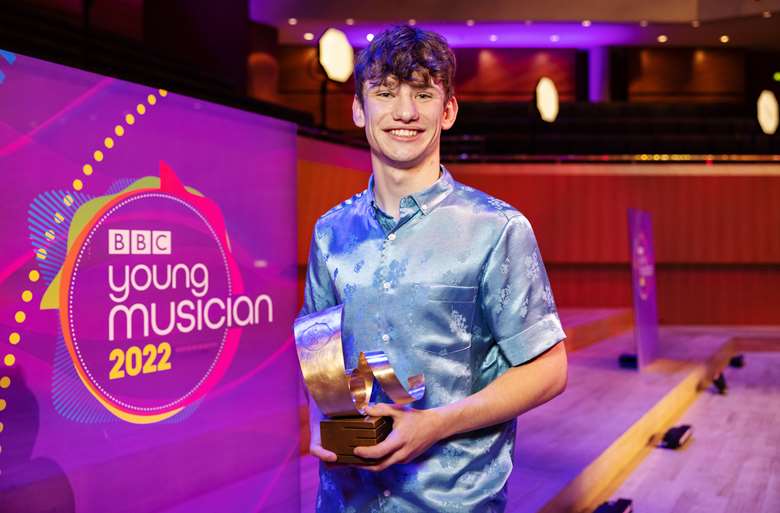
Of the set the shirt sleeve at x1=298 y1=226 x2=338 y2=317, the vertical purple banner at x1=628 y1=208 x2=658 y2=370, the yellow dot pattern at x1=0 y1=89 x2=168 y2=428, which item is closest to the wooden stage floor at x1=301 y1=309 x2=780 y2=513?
the vertical purple banner at x1=628 y1=208 x2=658 y2=370

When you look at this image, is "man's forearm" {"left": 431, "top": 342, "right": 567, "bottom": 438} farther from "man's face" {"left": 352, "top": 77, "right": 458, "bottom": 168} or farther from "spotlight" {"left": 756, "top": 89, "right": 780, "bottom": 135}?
"spotlight" {"left": 756, "top": 89, "right": 780, "bottom": 135}

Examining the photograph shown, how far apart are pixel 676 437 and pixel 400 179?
2781mm

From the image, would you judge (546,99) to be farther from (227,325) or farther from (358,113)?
(358,113)

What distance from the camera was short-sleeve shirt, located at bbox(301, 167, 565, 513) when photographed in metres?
0.75

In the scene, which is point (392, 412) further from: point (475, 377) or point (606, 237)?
point (606, 237)

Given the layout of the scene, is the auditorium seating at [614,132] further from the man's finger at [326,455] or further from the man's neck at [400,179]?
the man's finger at [326,455]

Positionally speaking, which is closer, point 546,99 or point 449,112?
point 449,112

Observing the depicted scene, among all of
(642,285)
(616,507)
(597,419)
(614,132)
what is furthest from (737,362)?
(616,507)

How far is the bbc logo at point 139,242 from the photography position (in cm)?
112

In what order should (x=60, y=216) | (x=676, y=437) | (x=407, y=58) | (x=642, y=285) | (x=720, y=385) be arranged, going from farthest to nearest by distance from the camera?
(x=720, y=385) < (x=642, y=285) < (x=676, y=437) < (x=60, y=216) < (x=407, y=58)

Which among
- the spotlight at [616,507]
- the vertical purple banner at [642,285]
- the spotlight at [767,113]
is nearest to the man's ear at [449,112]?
the spotlight at [616,507]

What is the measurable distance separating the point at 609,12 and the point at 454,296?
8.38 metres

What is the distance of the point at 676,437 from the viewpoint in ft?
10.6

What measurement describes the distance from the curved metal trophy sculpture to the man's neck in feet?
0.49
